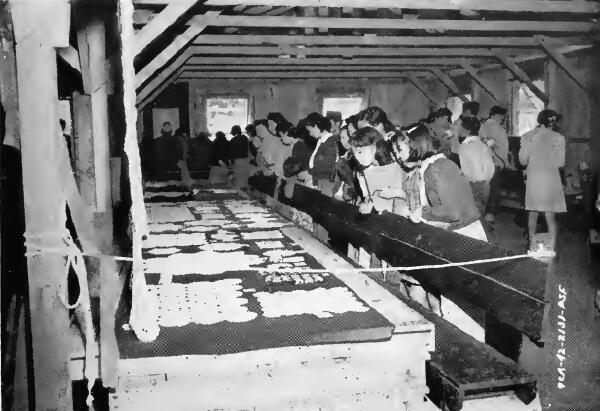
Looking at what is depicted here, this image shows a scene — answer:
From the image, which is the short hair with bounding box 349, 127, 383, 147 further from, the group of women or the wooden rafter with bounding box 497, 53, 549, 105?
the wooden rafter with bounding box 497, 53, 549, 105

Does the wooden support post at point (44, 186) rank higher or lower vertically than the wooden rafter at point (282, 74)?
lower

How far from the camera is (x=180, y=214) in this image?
620 cm

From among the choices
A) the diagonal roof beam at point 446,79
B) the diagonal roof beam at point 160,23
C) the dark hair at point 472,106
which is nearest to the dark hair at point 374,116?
the diagonal roof beam at point 160,23

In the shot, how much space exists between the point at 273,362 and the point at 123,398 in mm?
654

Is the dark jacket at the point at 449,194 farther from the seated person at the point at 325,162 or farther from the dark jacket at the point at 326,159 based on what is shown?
the dark jacket at the point at 326,159

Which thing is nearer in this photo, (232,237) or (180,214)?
(232,237)

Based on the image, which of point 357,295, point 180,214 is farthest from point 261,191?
point 357,295

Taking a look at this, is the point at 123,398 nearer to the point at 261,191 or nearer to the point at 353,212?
the point at 353,212

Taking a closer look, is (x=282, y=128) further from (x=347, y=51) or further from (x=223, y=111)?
(x=223, y=111)

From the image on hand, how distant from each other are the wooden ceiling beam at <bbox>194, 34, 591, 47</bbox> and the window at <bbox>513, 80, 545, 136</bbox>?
3.54 metres

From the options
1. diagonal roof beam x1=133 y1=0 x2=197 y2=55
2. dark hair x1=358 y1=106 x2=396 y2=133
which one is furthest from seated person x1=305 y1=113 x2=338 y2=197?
diagonal roof beam x1=133 y1=0 x2=197 y2=55

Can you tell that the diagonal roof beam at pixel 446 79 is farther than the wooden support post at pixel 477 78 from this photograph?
Yes

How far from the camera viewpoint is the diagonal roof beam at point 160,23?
15.4 ft

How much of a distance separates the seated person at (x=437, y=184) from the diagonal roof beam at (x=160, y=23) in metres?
2.18
